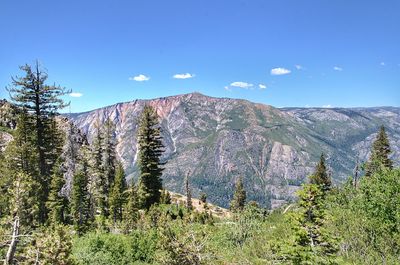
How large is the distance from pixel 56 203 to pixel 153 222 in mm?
18690

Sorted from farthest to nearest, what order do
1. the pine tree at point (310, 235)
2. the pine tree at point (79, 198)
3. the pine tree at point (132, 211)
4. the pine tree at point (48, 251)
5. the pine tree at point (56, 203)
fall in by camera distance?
the pine tree at point (79, 198)
the pine tree at point (56, 203)
the pine tree at point (132, 211)
the pine tree at point (48, 251)
the pine tree at point (310, 235)

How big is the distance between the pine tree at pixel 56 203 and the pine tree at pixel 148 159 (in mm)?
10283

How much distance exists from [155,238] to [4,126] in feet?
265

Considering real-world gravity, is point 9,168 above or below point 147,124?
below

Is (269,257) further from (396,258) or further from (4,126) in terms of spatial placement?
(4,126)

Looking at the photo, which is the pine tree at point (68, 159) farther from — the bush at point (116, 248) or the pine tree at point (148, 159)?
the bush at point (116, 248)

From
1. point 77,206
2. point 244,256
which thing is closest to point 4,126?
point 77,206

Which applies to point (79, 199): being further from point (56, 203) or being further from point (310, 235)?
point (310, 235)

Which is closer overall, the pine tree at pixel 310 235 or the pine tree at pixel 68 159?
the pine tree at pixel 310 235

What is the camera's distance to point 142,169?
49000 mm

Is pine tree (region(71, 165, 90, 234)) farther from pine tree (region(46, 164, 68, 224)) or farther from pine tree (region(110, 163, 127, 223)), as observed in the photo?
pine tree (region(110, 163, 127, 223))

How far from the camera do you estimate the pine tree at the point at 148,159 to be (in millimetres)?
48469

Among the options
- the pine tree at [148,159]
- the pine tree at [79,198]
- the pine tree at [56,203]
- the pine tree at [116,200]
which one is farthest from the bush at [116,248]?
the pine tree at [116,200]

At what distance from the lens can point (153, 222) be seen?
36.0 metres
